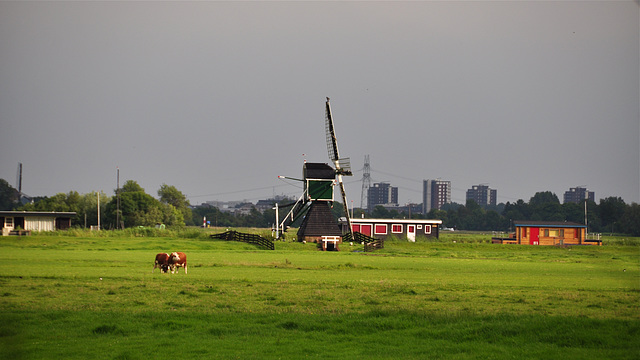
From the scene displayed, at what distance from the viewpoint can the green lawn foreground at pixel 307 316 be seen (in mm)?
12969

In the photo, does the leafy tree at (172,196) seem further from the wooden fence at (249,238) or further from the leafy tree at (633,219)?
the leafy tree at (633,219)

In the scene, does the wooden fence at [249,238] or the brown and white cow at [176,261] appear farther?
the wooden fence at [249,238]

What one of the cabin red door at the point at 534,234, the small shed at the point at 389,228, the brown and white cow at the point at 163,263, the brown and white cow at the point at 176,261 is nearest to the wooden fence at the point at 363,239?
the small shed at the point at 389,228

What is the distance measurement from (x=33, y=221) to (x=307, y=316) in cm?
6489

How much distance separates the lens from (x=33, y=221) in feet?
236

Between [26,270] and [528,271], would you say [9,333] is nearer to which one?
[26,270]

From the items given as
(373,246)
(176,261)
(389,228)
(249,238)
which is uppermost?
(176,261)

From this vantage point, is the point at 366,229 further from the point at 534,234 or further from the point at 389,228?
the point at 534,234

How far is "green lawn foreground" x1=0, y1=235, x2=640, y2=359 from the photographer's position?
13.0 meters

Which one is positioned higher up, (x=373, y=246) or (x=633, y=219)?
(x=633, y=219)

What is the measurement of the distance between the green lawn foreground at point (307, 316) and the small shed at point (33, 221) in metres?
44.3

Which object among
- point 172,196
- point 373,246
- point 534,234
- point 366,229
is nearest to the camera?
point 373,246

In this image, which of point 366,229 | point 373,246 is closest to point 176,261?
point 373,246

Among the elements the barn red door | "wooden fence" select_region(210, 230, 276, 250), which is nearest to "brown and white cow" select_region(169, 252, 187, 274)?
"wooden fence" select_region(210, 230, 276, 250)
